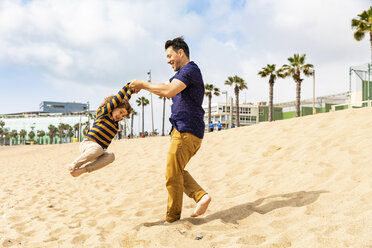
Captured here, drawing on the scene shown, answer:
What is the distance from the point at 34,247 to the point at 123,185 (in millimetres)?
4040

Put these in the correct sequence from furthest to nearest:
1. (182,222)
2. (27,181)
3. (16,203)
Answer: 1. (27,181)
2. (16,203)
3. (182,222)

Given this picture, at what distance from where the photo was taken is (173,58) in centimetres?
357

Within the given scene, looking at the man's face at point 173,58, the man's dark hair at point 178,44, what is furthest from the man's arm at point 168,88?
the man's dark hair at point 178,44

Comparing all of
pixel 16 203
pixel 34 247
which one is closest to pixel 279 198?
pixel 34 247

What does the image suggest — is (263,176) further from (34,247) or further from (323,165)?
(34,247)

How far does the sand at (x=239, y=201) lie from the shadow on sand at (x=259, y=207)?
0.01 m

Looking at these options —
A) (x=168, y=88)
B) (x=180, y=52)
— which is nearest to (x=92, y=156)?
(x=168, y=88)

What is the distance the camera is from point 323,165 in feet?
17.3

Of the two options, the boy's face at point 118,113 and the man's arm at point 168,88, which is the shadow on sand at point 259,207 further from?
the man's arm at point 168,88

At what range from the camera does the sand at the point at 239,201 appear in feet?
9.75

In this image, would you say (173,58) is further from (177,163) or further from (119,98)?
(177,163)

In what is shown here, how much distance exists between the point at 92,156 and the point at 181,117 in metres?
1.39

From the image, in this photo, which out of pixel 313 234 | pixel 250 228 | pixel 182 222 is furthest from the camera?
pixel 182 222

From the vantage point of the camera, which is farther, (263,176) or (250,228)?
(263,176)
